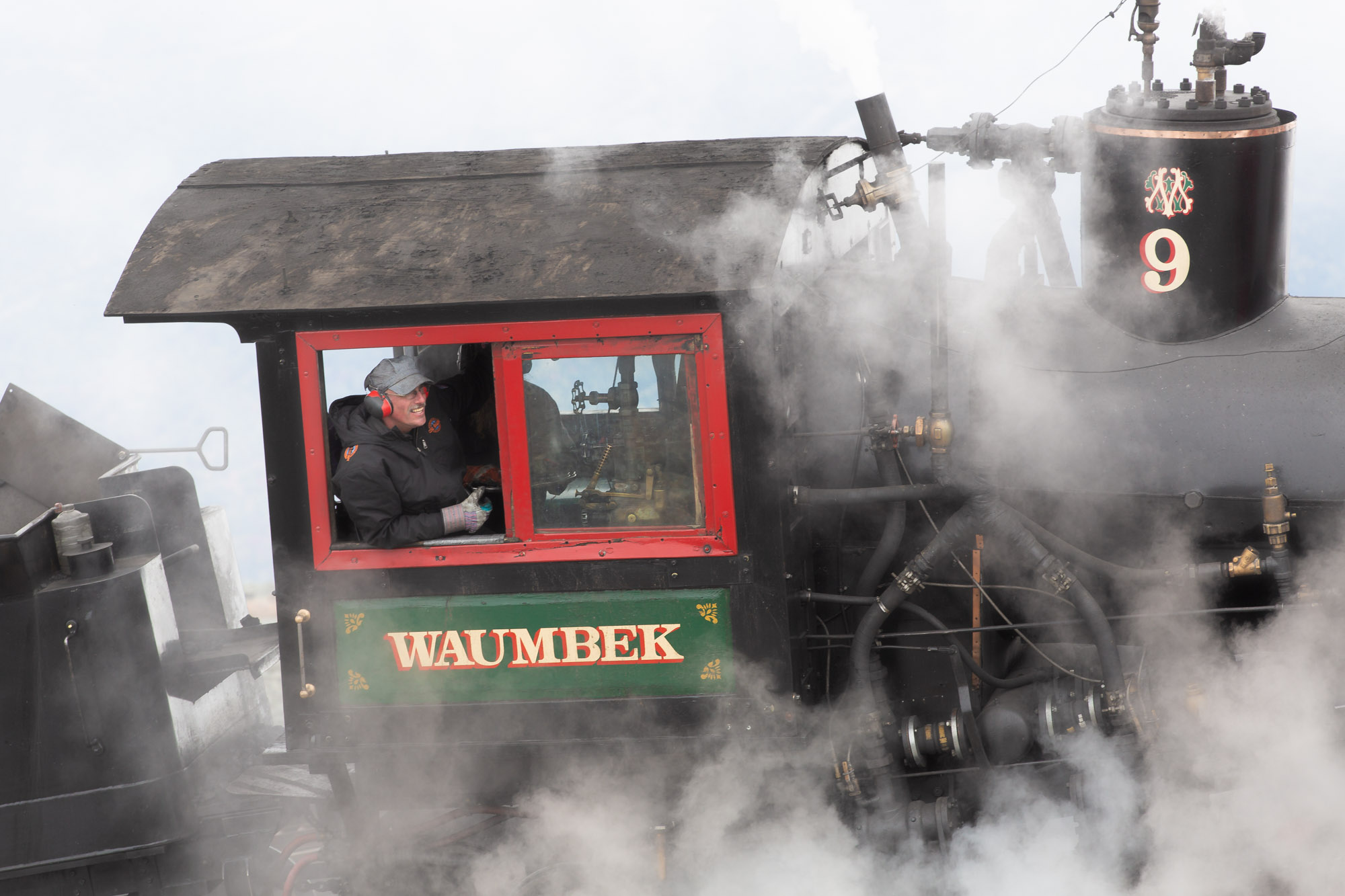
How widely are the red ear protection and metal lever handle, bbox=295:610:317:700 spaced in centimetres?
67

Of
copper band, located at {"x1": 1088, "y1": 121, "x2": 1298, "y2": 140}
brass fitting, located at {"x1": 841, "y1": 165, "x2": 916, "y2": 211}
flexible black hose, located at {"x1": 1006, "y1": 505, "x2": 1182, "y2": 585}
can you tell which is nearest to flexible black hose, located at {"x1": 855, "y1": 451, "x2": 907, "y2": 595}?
flexible black hose, located at {"x1": 1006, "y1": 505, "x2": 1182, "y2": 585}

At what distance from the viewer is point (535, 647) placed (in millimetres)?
3547

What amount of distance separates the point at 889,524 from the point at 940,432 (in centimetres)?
36

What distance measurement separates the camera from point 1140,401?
3480 mm

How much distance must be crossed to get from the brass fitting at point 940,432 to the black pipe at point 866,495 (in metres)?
0.13

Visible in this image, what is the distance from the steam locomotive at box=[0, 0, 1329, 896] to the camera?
338 centimetres

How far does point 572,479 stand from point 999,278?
1.72m

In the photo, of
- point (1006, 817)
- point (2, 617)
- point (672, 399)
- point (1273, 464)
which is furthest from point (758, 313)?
point (2, 617)

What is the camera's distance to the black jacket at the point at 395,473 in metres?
3.54

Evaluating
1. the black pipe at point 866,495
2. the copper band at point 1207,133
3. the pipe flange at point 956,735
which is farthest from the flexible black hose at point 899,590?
the copper band at point 1207,133

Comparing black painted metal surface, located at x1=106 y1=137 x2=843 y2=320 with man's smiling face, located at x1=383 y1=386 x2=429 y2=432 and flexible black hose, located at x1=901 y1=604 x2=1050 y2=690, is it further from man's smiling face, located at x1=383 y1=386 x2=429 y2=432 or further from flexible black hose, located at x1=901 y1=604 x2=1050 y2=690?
flexible black hose, located at x1=901 y1=604 x2=1050 y2=690

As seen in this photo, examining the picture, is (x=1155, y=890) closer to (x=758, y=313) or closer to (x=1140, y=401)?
(x=1140, y=401)

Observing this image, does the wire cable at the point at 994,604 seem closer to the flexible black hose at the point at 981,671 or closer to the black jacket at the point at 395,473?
the flexible black hose at the point at 981,671

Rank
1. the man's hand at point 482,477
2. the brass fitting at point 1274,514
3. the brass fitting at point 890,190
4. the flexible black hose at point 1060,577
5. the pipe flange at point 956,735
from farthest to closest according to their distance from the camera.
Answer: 1. the man's hand at point 482,477
2. the pipe flange at point 956,735
3. the brass fitting at point 890,190
4. the flexible black hose at point 1060,577
5. the brass fitting at point 1274,514
